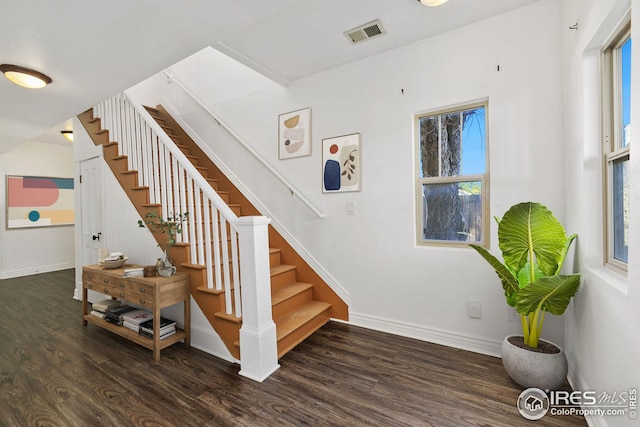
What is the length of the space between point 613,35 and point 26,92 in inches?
172

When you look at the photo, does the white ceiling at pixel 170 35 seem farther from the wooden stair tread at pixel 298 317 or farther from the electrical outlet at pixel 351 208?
the wooden stair tread at pixel 298 317

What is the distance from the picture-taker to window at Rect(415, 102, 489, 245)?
7.56 feet

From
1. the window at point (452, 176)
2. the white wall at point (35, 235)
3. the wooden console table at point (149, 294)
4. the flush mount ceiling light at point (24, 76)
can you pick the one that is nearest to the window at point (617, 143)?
the window at point (452, 176)

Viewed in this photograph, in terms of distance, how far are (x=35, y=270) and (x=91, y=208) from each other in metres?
3.23

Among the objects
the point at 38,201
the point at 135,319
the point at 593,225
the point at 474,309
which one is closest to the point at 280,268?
the point at 135,319

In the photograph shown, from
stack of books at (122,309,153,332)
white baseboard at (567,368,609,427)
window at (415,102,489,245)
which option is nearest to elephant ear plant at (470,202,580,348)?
white baseboard at (567,368,609,427)

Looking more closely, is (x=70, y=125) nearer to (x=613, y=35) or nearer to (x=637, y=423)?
(x=613, y=35)

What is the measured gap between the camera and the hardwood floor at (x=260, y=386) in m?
1.55

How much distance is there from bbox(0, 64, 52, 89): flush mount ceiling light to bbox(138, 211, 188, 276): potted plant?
132 cm

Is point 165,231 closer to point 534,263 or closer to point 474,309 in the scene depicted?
point 474,309

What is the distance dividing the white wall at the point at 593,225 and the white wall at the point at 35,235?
7.73 meters

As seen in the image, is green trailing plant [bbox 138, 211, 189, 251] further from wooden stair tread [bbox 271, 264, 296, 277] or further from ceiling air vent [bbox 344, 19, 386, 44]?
ceiling air vent [bbox 344, 19, 386, 44]

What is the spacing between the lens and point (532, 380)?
65.9 inches

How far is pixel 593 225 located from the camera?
1.55m
